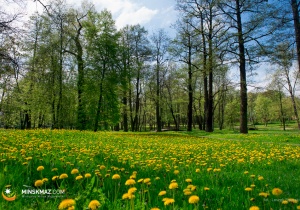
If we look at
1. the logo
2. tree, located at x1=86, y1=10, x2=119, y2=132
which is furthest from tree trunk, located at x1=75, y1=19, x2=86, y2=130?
the logo

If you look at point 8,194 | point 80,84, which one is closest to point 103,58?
point 80,84

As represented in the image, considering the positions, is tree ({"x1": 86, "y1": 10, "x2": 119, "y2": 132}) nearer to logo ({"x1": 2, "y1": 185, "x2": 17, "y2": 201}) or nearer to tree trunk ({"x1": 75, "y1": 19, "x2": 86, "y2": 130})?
tree trunk ({"x1": 75, "y1": 19, "x2": 86, "y2": 130})

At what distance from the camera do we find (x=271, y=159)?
5719mm

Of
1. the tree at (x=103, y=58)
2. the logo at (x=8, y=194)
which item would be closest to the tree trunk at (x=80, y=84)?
the tree at (x=103, y=58)

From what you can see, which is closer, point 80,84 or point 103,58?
point 103,58

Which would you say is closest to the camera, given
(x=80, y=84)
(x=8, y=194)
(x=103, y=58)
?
(x=8, y=194)

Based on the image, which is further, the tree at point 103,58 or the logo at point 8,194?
the tree at point 103,58

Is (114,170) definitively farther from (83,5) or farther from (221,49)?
(83,5)

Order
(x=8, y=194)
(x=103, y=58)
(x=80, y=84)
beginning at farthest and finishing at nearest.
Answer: (x=80, y=84), (x=103, y=58), (x=8, y=194)

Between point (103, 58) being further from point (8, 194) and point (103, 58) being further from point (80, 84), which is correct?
point (8, 194)

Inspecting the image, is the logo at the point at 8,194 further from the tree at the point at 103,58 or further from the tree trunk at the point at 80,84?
the tree trunk at the point at 80,84

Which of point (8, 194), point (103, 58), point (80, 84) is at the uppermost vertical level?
point (103, 58)

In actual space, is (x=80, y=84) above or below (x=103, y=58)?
below

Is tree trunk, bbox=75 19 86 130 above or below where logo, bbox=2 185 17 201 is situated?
above
